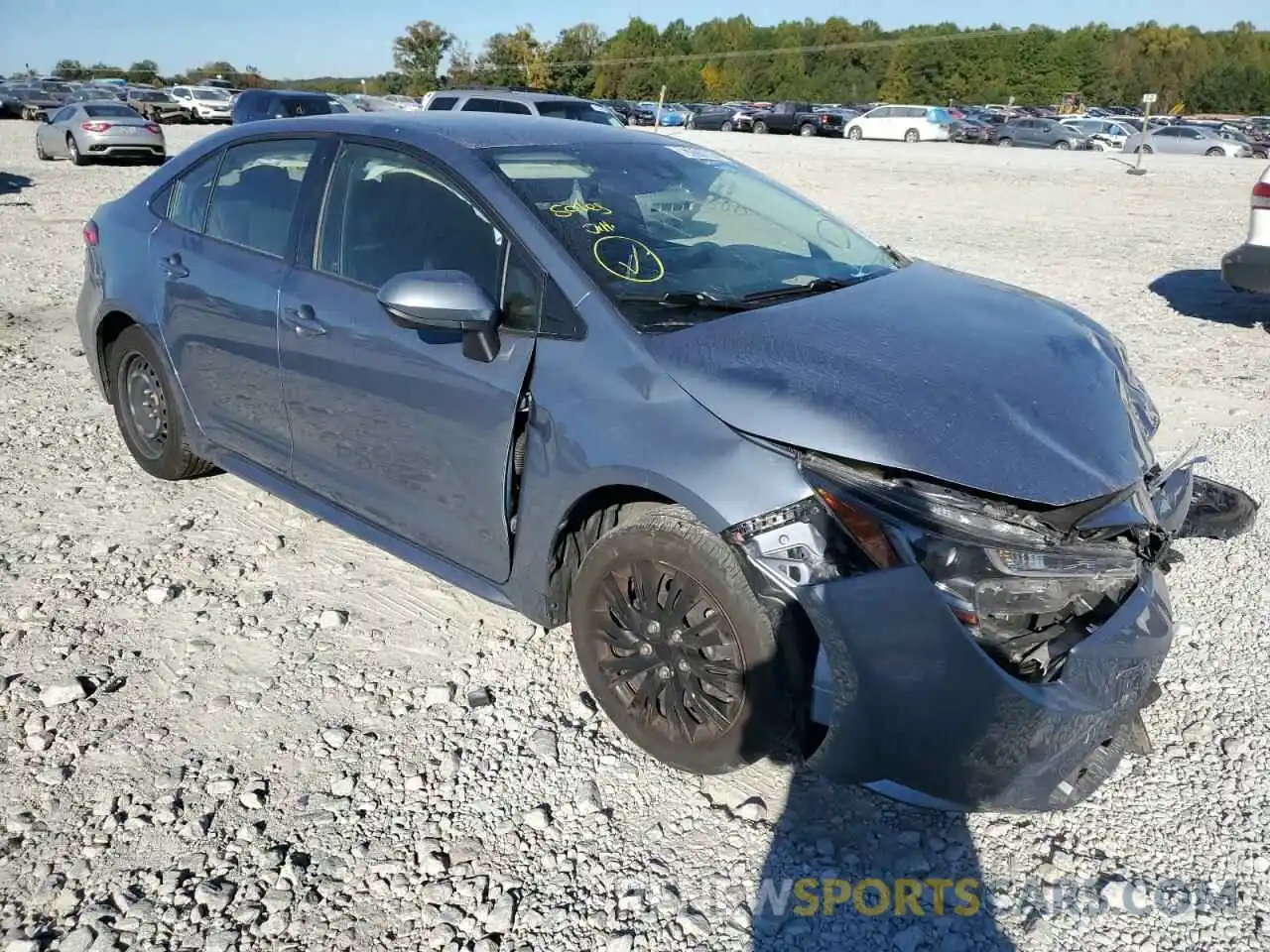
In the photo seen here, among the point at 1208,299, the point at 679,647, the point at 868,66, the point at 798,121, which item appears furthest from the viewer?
the point at 868,66

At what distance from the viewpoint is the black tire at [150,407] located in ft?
14.8

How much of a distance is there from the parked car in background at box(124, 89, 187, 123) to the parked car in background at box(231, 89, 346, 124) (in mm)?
25194

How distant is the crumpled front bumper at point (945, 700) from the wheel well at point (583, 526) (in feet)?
2.03

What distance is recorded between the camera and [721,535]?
2.56m

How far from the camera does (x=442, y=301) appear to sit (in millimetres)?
2906

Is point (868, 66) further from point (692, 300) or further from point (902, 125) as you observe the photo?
point (692, 300)

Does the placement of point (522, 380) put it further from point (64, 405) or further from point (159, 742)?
point (64, 405)

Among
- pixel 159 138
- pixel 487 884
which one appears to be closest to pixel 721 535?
pixel 487 884

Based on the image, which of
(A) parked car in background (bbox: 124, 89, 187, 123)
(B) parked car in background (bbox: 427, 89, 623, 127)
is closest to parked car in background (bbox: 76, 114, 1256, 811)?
(B) parked car in background (bbox: 427, 89, 623, 127)

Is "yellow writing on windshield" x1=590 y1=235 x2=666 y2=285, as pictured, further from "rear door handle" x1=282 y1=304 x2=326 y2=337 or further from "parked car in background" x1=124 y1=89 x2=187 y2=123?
"parked car in background" x1=124 y1=89 x2=187 y2=123

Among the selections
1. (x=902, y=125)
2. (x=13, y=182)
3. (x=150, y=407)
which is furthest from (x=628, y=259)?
(x=902, y=125)

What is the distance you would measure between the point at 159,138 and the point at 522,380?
2277cm

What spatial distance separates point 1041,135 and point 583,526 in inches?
1643

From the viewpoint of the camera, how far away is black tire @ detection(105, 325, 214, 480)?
4.52 metres
